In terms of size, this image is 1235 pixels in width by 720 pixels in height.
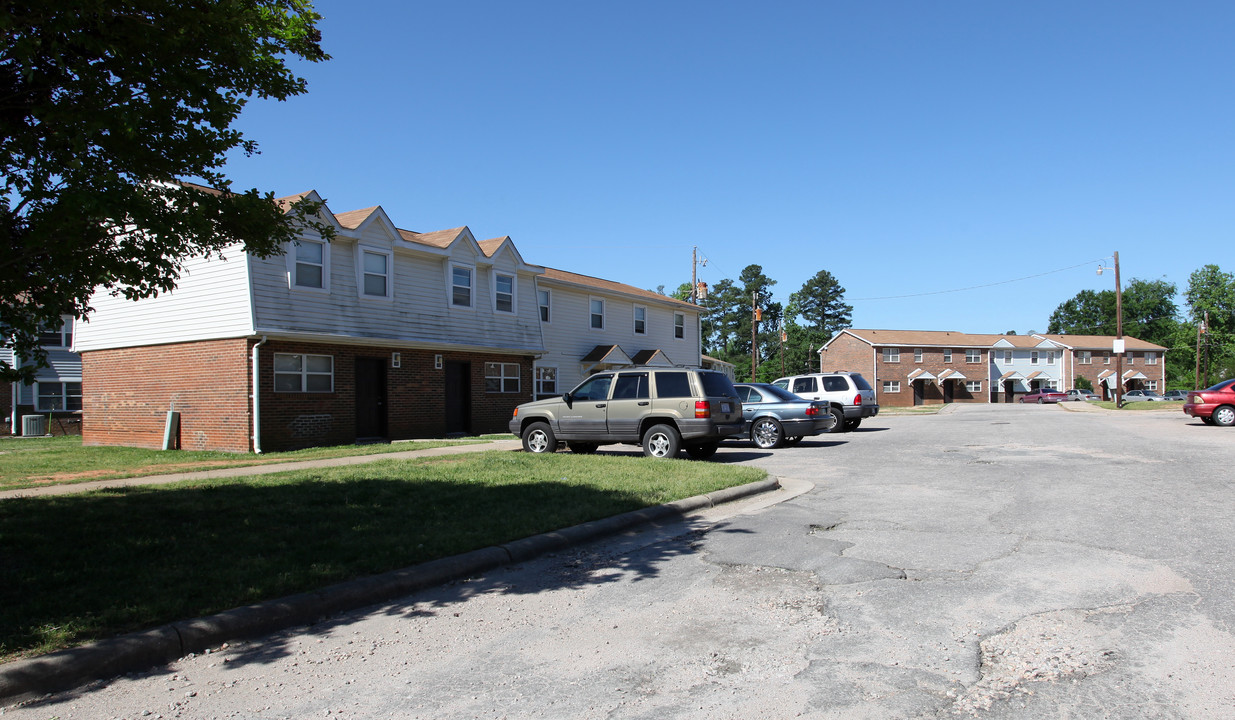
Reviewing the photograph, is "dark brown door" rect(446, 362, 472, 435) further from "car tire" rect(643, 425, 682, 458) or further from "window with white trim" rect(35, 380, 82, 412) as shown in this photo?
"window with white trim" rect(35, 380, 82, 412)

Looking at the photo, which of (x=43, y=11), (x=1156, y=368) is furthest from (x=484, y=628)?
(x=1156, y=368)

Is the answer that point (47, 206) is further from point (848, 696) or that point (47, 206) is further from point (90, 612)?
point (848, 696)

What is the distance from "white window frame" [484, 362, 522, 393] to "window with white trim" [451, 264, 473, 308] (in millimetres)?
2048

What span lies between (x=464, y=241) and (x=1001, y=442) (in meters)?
15.3

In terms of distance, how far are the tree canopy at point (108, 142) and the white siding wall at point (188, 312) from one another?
1022 centimetres

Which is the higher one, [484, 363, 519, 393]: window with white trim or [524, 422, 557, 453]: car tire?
[484, 363, 519, 393]: window with white trim

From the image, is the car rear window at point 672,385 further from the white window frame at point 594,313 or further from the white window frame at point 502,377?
the white window frame at point 594,313

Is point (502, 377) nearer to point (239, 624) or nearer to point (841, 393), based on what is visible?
point (841, 393)

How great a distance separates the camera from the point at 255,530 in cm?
708

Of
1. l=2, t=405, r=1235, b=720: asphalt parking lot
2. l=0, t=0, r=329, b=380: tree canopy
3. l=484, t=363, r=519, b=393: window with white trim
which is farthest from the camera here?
l=484, t=363, r=519, b=393: window with white trim

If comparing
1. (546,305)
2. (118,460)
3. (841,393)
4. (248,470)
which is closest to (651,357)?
(546,305)

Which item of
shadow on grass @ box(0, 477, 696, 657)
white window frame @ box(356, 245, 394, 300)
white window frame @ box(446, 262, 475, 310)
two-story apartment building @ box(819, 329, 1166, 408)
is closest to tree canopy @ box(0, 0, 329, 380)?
shadow on grass @ box(0, 477, 696, 657)

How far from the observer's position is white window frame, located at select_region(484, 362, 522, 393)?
23439mm

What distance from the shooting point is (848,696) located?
3.67 metres
